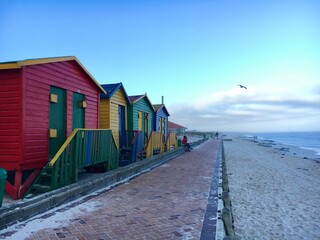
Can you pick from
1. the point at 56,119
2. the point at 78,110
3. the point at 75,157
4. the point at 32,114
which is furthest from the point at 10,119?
the point at 78,110

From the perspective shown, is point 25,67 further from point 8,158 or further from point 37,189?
point 37,189

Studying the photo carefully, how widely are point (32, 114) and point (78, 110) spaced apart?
2664mm

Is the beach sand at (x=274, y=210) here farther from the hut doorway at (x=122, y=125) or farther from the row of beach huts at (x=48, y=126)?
the hut doorway at (x=122, y=125)

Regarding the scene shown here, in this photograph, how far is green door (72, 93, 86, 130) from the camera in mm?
9772

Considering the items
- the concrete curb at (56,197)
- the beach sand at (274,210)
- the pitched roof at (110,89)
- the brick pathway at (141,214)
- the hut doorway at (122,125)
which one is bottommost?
the beach sand at (274,210)

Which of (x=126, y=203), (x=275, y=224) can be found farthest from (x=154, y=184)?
(x=275, y=224)

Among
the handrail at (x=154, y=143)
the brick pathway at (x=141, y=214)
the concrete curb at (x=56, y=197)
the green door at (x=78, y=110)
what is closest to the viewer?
the brick pathway at (x=141, y=214)

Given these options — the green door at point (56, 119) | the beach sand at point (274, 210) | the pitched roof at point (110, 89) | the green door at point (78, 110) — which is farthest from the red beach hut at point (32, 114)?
the beach sand at point (274, 210)

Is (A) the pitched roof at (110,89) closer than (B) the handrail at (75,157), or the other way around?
(B) the handrail at (75,157)

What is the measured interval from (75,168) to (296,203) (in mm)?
7212

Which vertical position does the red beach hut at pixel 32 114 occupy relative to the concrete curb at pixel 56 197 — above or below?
above

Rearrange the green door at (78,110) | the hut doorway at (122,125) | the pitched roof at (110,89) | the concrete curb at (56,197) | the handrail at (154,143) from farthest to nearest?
1. the handrail at (154,143)
2. the hut doorway at (122,125)
3. the pitched roof at (110,89)
4. the green door at (78,110)
5. the concrete curb at (56,197)

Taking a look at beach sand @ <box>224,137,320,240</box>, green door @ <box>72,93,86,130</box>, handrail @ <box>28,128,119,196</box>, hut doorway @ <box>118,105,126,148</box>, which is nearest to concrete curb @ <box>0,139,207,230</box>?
handrail @ <box>28,128,119,196</box>

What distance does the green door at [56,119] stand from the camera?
8438 mm
